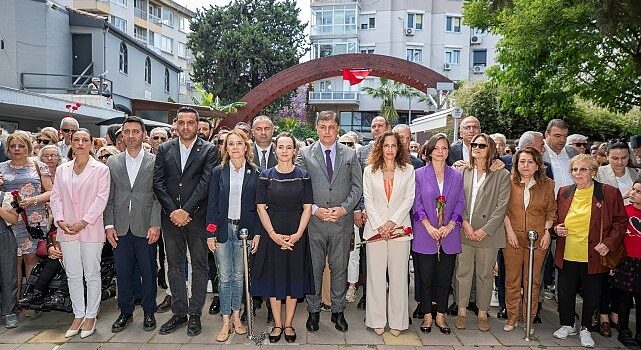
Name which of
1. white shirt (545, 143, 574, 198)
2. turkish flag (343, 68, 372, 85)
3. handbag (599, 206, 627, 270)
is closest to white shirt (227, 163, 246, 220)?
handbag (599, 206, 627, 270)

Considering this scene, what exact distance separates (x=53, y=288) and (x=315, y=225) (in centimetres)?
285

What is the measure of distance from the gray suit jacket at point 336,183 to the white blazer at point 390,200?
17cm

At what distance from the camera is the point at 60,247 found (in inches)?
195

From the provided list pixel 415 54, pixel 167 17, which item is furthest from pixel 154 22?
pixel 415 54

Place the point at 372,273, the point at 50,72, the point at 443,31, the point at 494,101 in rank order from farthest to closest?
the point at 443,31, the point at 494,101, the point at 50,72, the point at 372,273

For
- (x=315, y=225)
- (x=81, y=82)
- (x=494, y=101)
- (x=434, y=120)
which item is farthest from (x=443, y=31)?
(x=315, y=225)

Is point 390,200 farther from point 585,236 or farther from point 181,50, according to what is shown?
point 181,50

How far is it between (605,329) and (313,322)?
116 inches

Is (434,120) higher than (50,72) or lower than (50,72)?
lower

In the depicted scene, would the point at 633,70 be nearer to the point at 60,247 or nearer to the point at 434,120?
the point at 434,120

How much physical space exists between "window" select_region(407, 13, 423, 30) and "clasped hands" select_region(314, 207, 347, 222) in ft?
134

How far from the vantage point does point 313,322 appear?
4930 millimetres

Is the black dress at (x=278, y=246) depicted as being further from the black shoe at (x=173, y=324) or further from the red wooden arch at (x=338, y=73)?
the red wooden arch at (x=338, y=73)

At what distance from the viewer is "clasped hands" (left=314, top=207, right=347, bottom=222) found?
4.72 m
